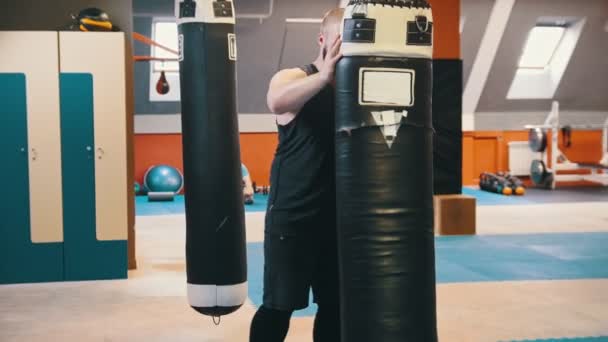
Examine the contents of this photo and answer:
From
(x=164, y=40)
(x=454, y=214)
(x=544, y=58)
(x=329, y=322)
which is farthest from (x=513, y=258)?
(x=544, y=58)

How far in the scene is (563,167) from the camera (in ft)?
38.2

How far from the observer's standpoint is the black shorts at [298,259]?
249 centimetres

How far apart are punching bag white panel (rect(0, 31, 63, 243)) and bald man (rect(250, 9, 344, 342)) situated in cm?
318

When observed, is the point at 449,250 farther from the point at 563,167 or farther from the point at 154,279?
the point at 563,167

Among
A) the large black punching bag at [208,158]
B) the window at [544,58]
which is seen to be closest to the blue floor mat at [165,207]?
the window at [544,58]

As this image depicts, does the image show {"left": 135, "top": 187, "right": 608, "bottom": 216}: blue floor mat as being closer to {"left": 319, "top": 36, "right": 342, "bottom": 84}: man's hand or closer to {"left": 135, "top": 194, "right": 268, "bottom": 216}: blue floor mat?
{"left": 135, "top": 194, "right": 268, "bottom": 216}: blue floor mat

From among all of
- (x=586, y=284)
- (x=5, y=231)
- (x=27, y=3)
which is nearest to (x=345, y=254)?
(x=586, y=284)

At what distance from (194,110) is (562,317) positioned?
2.54 m

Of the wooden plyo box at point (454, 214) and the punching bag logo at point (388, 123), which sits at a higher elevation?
the punching bag logo at point (388, 123)

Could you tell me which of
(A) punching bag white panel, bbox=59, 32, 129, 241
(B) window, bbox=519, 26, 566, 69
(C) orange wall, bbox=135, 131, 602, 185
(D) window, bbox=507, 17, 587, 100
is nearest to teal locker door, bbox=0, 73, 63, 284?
(A) punching bag white panel, bbox=59, 32, 129, 241

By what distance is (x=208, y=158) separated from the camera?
8.61 ft

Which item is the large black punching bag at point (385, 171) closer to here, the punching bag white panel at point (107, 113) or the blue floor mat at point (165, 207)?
the punching bag white panel at point (107, 113)

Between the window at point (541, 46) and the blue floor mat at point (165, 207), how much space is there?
4915 mm

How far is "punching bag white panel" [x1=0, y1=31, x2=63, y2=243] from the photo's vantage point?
5.21 meters
